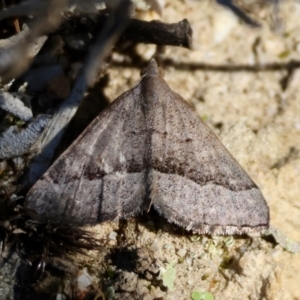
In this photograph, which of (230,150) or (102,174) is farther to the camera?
(230,150)

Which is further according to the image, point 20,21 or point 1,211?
point 20,21

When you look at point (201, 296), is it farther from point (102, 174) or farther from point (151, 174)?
point (102, 174)

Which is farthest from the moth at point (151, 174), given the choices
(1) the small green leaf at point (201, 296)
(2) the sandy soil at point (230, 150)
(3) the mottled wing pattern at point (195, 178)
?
(1) the small green leaf at point (201, 296)

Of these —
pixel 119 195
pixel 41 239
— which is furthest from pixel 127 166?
pixel 41 239

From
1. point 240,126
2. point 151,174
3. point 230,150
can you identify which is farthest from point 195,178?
point 240,126

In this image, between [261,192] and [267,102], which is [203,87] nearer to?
[267,102]

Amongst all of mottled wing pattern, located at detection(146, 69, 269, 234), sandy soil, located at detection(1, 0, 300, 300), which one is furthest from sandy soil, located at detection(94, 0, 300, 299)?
mottled wing pattern, located at detection(146, 69, 269, 234)

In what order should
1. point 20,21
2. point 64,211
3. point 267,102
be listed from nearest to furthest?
point 64,211 → point 20,21 → point 267,102

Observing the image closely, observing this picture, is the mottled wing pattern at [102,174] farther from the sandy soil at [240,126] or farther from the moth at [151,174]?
the sandy soil at [240,126]
